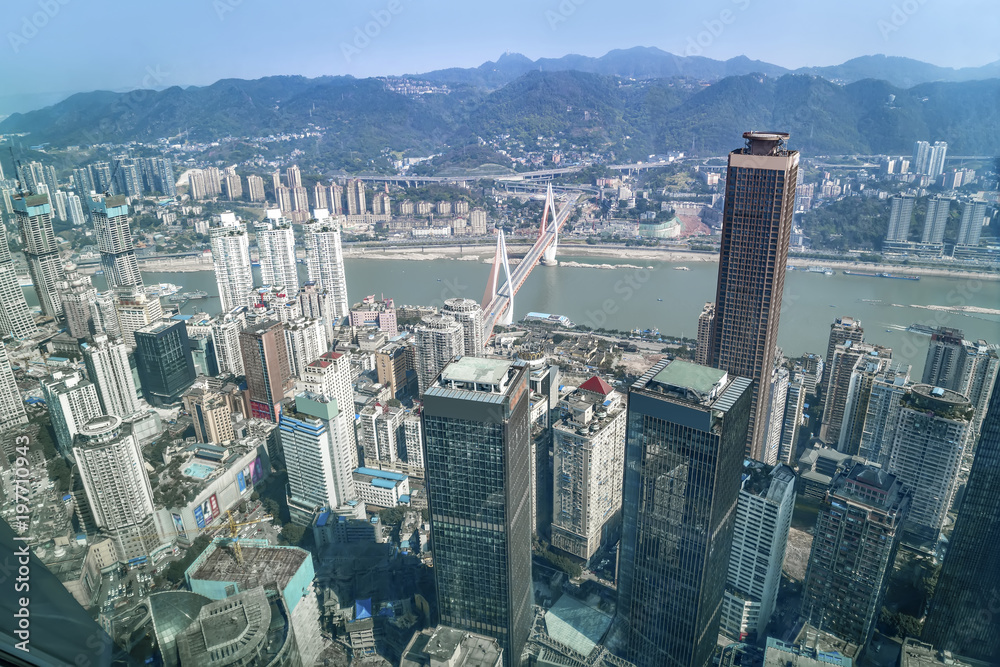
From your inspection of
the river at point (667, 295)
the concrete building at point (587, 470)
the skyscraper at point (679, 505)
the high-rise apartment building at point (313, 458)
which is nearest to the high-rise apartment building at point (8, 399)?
the high-rise apartment building at point (313, 458)

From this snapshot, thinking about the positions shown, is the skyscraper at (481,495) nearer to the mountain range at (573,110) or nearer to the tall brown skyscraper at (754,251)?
the tall brown skyscraper at (754,251)

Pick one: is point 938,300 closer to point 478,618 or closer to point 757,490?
point 757,490

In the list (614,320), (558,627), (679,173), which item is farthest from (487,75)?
(558,627)

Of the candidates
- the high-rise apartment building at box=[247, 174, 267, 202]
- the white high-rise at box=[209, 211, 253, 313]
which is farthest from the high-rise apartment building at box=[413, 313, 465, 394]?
the high-rise apartment building at box=[247, 174, 267, 202]

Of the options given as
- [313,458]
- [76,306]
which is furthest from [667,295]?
[76,306]

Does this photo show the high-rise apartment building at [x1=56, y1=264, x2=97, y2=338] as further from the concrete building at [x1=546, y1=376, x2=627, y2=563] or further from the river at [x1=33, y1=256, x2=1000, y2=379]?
the concrete building at [x1=546, y1=376, x2=627, y2=563]

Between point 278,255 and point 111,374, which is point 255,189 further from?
point 111,374
